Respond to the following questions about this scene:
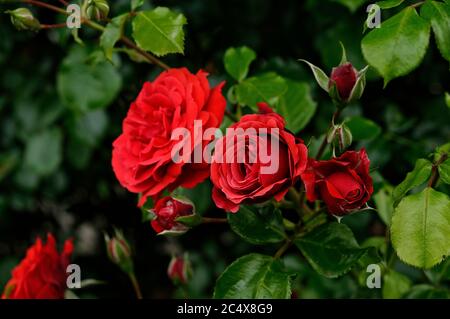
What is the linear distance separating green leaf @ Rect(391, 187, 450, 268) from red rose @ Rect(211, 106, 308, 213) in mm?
124

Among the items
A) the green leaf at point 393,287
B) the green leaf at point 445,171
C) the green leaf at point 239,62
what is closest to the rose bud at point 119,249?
the green leaf at point 239,62

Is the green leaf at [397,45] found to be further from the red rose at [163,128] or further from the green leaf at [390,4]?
the red rose at [163,128]

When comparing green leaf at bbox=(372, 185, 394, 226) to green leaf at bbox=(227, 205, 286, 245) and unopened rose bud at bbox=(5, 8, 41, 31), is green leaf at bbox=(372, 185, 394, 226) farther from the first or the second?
unopened rose bud at bbox=(5, 8, 41, 31)

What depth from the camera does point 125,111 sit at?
1429 mm

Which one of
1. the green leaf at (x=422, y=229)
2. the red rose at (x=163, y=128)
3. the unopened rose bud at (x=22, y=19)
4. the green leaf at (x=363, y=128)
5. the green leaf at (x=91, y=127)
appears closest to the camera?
the green leaf at (x=422, y=229)

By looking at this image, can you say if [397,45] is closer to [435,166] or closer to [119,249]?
[435,166]

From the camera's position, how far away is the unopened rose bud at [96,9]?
34.2 inches

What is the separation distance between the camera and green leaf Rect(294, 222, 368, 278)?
830 millimetres

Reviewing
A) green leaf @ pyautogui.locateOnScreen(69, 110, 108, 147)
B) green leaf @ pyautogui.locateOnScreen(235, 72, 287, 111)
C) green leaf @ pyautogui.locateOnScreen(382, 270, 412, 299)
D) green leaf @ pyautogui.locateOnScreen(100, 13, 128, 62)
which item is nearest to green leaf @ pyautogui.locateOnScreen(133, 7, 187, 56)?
green leaf @ pyautogui.locateOnScreen(100, 13, 128, 62)

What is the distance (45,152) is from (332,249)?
37.3 inches

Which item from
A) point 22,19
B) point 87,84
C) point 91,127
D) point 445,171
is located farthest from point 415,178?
point 91,127

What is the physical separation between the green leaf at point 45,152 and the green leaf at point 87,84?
246mm

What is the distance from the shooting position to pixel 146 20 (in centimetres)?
89
